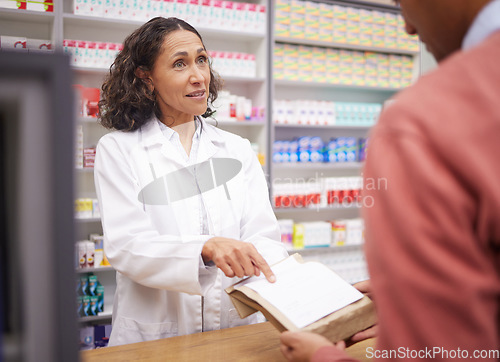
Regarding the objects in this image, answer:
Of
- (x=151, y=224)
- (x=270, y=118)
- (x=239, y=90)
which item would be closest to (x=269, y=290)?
(x=151, y=224)

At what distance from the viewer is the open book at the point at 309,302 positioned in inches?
41.6

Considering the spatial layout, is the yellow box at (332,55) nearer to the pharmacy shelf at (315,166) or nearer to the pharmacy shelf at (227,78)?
the pharmacy shelf at (227,78)

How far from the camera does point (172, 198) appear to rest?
1759 millimetres

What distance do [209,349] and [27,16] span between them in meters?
3.27

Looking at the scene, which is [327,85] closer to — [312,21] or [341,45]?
[341,45]

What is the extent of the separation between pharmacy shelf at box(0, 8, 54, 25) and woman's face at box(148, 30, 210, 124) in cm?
206

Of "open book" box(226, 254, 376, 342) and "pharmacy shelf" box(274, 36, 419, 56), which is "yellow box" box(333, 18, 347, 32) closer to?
"pharmacy shelf" box(274, 36, 419, 56)

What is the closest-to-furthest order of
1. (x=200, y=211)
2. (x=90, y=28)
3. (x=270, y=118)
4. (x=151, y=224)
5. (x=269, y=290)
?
1. (x=269, y=290)
2. (x=151, y=224)
3. (x=200, y=211)
4. (x=90, y=28)
5. (x=270, y=118)

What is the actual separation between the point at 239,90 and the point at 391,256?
408 cm

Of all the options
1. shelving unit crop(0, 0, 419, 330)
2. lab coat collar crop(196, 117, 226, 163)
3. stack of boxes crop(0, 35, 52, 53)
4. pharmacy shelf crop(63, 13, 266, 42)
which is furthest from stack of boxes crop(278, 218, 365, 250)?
stack of boxes crop(0, 35, 52, 53)

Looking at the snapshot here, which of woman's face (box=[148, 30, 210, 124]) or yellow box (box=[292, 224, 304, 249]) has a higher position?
woman's face (box=[148, 30, 210, 124])

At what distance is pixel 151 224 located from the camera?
166 centimetres

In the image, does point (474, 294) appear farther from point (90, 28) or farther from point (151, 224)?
point (90, 28)

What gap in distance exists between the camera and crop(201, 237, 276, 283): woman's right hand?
134cm
